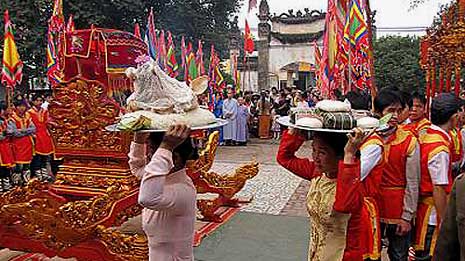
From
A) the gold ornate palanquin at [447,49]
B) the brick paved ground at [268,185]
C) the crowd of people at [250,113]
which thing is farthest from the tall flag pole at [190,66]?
the gold ornate palanquin at [447,49]

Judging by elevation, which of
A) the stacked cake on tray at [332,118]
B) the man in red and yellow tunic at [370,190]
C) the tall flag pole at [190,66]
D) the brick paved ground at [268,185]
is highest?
the tall flag pole at [190,66]

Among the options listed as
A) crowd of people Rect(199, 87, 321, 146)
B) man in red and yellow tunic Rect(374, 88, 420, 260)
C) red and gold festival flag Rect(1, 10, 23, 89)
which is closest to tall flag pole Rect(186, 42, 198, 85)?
crowd of people Rect(199, 87, 321, 146)

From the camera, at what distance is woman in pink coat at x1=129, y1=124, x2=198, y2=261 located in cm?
194

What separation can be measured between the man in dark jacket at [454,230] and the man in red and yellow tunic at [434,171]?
1.56 metres

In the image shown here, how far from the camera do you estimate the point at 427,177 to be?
300cm

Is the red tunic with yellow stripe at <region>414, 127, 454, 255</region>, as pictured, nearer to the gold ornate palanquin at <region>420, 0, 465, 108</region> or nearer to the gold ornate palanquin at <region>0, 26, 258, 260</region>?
the gold ornate palanquin at <region>0, 26, 258, 260</region>

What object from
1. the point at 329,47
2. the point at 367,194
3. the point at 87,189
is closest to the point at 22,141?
the point at 87,189

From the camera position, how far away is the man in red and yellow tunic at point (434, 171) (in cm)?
286

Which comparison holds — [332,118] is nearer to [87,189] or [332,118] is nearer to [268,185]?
[87,189]

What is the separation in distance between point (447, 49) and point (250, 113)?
30.0 ft

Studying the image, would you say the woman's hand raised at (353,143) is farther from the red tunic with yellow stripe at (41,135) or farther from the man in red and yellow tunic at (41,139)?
the red tunic with yellow stripe at (41,135)

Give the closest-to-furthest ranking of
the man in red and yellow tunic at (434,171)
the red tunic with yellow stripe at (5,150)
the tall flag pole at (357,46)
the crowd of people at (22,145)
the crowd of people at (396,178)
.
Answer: the crowd of people at (396,178) → the man in red and yellow tunic at (434,171) → the tall flag pole at (357,46) → the red tunic with yellow stripe at (5,150) → the crowd of people at (22,145)

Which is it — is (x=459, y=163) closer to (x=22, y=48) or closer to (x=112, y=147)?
(x=112, y=147)

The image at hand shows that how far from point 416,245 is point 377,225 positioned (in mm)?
372
